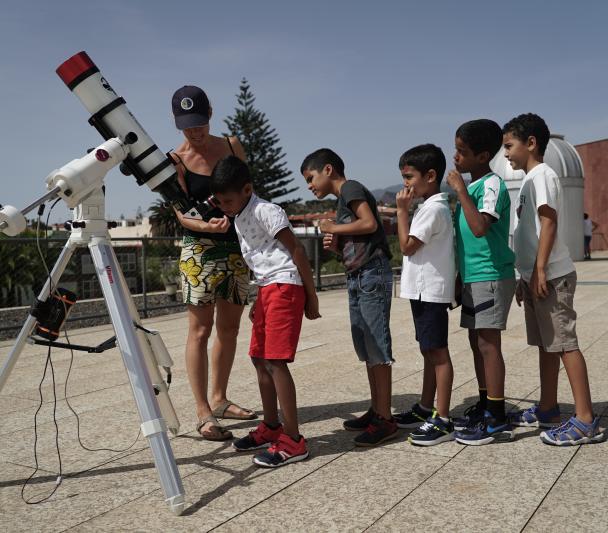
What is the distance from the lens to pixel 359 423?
3.49 meters

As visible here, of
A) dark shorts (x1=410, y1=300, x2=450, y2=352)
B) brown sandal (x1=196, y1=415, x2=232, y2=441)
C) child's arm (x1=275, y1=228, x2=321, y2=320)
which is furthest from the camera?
brown sandal (x1=196, y1=415, x2=232, y2=441)

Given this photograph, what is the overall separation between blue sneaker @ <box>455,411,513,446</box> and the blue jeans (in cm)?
51

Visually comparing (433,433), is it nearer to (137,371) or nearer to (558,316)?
(558,316)

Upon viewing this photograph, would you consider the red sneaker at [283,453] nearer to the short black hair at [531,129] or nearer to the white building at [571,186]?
the short black hair at [531,129]

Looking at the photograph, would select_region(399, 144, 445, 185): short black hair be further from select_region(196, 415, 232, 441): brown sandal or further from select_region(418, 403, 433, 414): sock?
select_region(196, 415, 232, 441): brown sandal

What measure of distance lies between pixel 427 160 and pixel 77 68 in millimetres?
1753

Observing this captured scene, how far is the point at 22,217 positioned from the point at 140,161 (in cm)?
65

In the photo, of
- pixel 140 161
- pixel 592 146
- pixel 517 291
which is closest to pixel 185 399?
pixel 140 161

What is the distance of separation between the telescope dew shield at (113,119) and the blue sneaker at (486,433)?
1895mm

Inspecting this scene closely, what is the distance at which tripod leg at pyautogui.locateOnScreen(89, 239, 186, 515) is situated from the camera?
7.83 ft

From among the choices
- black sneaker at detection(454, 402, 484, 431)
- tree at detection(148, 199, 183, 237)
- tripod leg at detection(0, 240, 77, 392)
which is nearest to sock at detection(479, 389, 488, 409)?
black sneaker at detection(454, 402, 484, 431)

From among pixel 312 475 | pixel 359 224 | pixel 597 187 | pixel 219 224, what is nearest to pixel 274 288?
pixel 219 224

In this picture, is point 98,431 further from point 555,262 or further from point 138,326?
point 555,262

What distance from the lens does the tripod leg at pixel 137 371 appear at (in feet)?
7.83
